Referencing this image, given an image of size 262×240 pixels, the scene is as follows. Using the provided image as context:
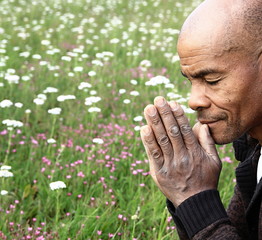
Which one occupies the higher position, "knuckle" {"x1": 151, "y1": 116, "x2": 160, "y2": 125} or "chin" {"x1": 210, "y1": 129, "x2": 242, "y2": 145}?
"knuckle" {"x1": 151, "y1": 116, "x2": 160, "y2": 125}

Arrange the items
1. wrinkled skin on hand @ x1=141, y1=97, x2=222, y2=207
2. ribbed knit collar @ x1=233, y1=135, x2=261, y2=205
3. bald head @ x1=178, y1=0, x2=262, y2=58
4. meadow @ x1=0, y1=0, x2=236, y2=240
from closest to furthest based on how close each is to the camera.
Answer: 1. bald head @ x1=178, y1=0, x2=262, y2=58
2. wrinkled skin on hand @ x1=141, y1=97, x2=222, y2=207
3. ribbed knit collar @ x1=233, y1=135, x2=261, y2=205
4. meadow @ x1=0, y1=0, x2=236, y2=240

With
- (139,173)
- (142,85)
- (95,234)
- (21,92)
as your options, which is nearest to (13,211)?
(95,234)

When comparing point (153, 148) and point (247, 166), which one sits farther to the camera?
point (247, 166)

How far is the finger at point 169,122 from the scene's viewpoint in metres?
1.86

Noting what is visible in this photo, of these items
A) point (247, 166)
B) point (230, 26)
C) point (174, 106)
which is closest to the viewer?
point (230, 26)

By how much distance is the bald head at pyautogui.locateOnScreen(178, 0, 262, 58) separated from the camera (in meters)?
1.77

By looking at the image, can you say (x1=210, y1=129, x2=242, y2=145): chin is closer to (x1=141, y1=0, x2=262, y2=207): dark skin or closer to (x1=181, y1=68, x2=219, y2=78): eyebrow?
A: (x1=141, y1=0, x2=262, y2=207): dark skin

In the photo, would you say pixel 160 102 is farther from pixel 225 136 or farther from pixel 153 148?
pixel 225 136

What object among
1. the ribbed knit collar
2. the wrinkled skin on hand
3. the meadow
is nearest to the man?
the wrinkled skin on hand

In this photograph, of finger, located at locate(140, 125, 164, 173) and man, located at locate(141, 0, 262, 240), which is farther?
finger, located at locate(140, 125, 164, 173)

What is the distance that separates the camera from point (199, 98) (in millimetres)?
1889

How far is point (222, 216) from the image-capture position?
184 centimetres

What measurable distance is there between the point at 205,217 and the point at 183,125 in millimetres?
372

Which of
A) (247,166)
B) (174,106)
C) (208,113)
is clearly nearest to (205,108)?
(208,113)
